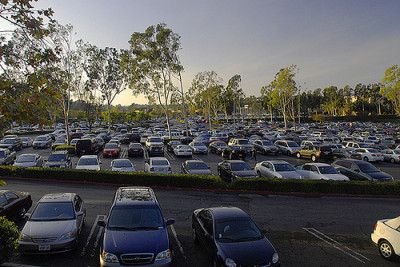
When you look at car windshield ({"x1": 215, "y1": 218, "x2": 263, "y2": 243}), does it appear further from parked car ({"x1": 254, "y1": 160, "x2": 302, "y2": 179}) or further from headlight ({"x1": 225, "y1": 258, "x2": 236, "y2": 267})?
parked car ({"x1": 254, "y1": 160, "x2": 302, "y2": 179})

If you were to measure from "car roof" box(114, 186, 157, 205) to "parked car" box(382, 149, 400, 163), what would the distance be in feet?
102

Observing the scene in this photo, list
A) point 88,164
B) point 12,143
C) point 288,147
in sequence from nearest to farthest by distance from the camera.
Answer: point 88,164
point 288,147
point 12,143

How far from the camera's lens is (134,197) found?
11.9m

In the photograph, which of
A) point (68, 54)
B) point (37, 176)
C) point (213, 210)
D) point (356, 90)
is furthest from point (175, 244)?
point (356, 90)

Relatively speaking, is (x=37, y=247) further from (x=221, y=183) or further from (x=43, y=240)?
(x=221, y=183)

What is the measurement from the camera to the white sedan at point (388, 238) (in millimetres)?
10883

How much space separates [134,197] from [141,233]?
2.04 metres

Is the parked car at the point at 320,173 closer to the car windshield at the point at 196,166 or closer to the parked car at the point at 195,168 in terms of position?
the parked car at the point at 195,168

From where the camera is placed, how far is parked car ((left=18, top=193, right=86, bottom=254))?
34.4ft

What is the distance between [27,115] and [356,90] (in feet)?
543

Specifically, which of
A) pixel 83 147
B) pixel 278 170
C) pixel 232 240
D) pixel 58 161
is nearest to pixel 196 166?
pixel 278 170

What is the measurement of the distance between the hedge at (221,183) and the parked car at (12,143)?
826 inches

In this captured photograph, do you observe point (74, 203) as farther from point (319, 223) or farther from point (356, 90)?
point (356, 90)

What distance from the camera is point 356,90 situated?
512 ft
